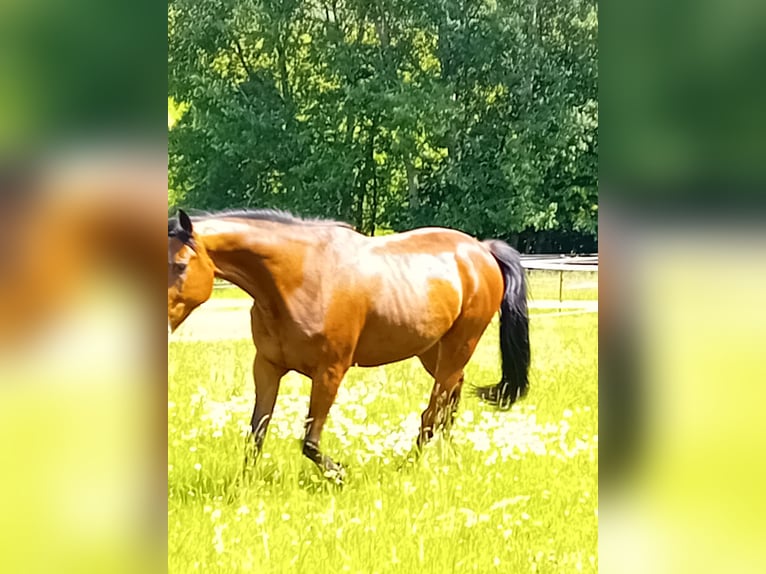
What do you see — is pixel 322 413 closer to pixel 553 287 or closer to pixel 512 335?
pixel 512 335

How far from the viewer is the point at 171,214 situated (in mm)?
1546

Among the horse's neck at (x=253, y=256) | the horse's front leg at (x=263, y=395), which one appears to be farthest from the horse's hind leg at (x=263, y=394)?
the horse's neck at (x=253, y=256)

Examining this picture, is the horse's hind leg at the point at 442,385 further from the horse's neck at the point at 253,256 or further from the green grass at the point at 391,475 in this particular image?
the horse's neck at the point at 253,256

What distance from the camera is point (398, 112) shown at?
165cm

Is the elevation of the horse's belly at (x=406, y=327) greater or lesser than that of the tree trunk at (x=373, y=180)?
lesser

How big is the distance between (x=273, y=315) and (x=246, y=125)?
460 millimetres

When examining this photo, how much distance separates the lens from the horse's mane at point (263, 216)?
157cm

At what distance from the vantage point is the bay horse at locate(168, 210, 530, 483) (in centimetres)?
163

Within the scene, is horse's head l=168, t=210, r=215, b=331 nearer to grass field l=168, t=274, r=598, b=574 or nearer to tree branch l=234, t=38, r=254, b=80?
grass field l=168, t=274, r=598, b=574

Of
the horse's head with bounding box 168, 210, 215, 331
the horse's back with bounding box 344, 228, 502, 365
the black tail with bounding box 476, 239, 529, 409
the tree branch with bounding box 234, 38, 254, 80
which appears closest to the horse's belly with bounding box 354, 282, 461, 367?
the horse's back with bounding box 344, 228, 502, 365

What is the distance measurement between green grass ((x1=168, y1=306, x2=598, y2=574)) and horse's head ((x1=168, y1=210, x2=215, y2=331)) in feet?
0.32

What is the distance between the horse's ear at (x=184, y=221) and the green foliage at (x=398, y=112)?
0.18 feet
